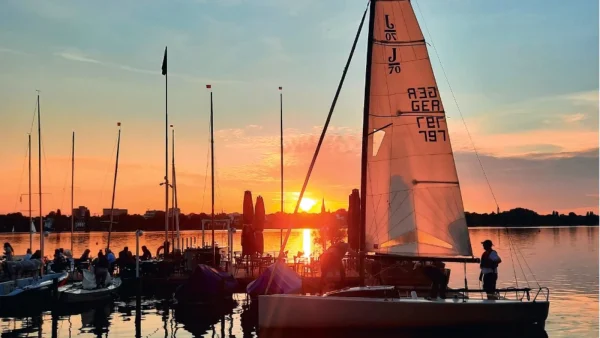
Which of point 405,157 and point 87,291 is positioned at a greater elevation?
point 405,157

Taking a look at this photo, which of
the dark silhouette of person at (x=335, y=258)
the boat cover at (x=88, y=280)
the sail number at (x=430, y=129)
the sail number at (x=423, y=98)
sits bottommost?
the boat cover at (x=88, y=280)

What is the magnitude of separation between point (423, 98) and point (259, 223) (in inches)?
673

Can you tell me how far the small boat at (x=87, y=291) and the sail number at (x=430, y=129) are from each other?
17.2 m

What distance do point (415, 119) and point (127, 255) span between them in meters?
20.7

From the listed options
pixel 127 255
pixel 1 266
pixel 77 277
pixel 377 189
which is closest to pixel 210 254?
pixel 127 255

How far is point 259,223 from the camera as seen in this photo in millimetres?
38156

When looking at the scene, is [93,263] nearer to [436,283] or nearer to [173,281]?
[173,281]

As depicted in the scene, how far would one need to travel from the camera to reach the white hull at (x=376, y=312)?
20.4m

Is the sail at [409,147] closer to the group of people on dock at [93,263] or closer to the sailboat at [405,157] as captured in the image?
the sailboat at [405,157]

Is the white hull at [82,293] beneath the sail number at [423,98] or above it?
beneath

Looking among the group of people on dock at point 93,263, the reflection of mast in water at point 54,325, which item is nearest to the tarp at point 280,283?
the reflection of mast in water at point 54,325

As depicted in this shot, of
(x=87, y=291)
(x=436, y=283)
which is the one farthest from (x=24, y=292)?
(x=436, y=283)

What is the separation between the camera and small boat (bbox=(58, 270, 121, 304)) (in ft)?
102

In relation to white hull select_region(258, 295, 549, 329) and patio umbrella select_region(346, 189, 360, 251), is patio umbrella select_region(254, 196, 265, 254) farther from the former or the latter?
white hull select_region(258, 295, 549, 329)
